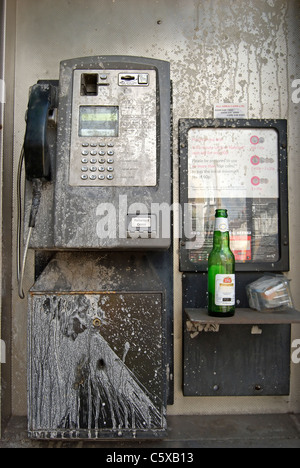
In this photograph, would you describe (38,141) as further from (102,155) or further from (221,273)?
(221,273)

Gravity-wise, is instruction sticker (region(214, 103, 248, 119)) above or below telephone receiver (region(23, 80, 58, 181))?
above

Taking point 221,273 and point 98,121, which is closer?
point 98,121

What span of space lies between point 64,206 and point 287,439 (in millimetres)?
1095

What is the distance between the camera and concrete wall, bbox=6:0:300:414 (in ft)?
4.93

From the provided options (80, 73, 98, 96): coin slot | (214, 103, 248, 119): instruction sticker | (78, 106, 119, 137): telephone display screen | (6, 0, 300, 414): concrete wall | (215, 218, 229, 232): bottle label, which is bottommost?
(215, 218, 229, 232): bottle label

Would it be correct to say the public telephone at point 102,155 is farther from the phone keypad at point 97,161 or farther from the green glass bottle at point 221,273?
the green glass bottle at point 221,273

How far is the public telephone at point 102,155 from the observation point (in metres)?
1.07

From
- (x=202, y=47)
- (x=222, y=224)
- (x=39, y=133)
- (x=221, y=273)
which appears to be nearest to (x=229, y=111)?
(x=202, y=47)

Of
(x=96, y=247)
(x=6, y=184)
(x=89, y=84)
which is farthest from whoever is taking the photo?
(x=6, y=184)

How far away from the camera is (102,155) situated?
43.3 inches

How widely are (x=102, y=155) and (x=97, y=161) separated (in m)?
0.02

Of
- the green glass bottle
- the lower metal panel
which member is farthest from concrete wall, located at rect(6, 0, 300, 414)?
the lower metal panel

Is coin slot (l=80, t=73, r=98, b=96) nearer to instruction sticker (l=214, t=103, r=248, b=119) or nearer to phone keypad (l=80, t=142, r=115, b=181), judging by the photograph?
phone keypad (l=80, t=142, r=115, b=181)
